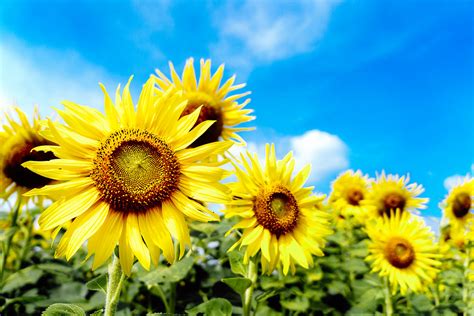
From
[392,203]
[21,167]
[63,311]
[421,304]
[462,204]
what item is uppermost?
[462,204]

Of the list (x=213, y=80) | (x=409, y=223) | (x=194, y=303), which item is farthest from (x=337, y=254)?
(x=213, y=80)

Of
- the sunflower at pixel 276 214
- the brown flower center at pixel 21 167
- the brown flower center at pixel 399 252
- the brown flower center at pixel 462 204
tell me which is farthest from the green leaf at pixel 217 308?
the brown flower center at pixel 462 204

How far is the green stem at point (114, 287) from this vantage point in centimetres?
217

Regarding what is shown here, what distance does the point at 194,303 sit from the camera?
416 cm

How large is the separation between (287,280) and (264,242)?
1.59m

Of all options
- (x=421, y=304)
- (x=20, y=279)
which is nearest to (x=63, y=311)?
(x=20, y=279)

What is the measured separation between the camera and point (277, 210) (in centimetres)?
352

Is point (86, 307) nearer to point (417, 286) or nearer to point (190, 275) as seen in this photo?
point (190, 275)

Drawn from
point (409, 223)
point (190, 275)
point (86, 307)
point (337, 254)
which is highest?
point (409, 223)

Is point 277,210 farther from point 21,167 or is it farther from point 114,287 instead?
point 21,167

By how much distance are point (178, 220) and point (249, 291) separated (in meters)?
1.21

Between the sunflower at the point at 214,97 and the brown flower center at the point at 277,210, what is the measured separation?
854mm

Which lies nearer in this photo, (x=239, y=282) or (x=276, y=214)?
(x=239, y=282)

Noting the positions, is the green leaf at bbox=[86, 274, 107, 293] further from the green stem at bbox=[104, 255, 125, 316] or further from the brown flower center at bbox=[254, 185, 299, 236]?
the brown flower center at bbox=[254, 185, 299, 236]
